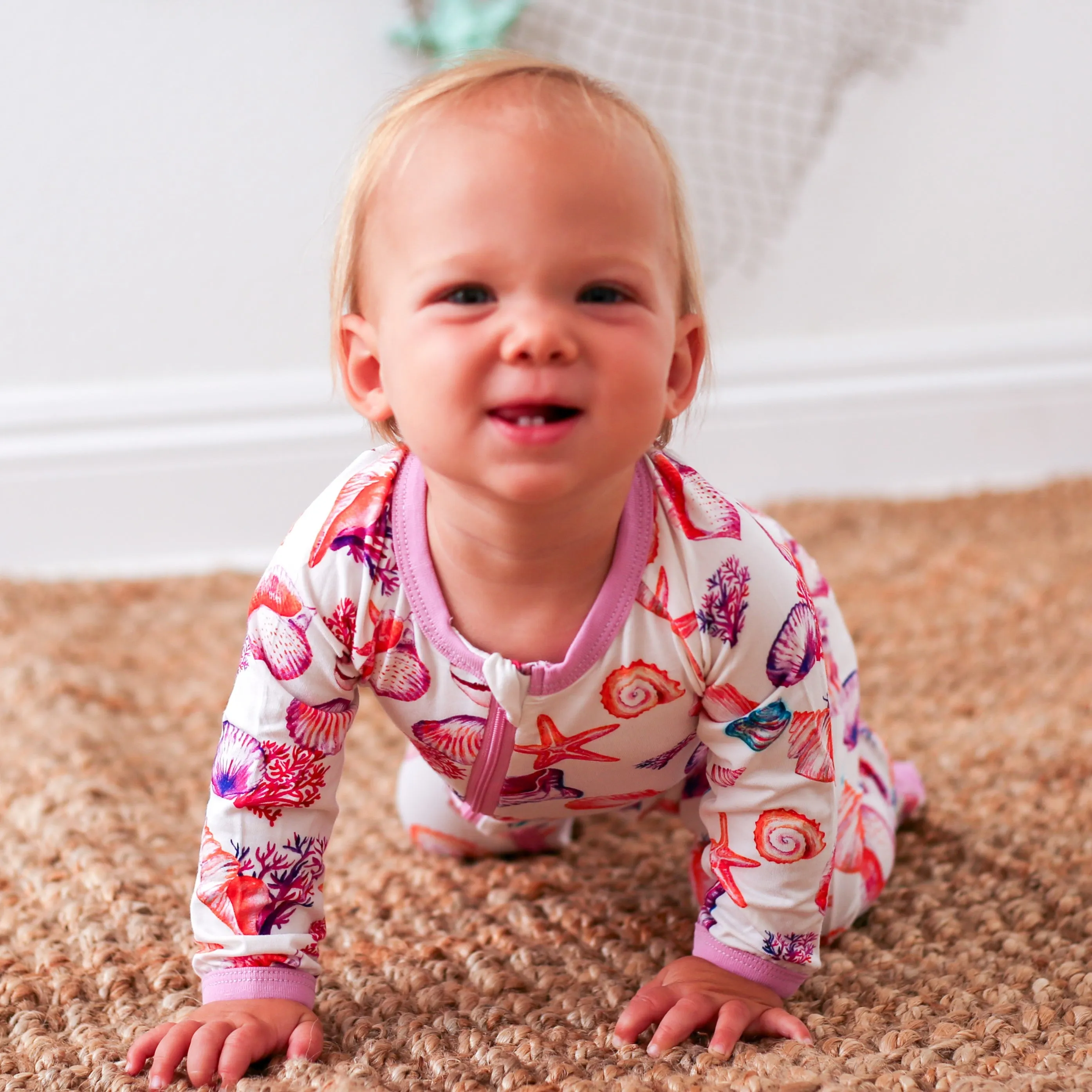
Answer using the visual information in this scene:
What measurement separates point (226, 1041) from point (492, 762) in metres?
0.20

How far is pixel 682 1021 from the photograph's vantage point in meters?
0.69

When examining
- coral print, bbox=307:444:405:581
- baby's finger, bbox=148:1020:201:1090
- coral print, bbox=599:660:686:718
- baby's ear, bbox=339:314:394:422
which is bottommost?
baby's finger, bbox=148:1020:201:1090

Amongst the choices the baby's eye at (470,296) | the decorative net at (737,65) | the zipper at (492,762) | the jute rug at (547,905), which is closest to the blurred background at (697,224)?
the decorative net at (737,65)

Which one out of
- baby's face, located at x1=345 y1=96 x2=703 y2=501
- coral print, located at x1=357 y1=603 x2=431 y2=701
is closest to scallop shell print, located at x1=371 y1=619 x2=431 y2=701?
coral print, located at x1=357 y1=603 x2=431 y2=701

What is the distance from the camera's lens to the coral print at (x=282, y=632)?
27.3 inches

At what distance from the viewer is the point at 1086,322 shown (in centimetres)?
179

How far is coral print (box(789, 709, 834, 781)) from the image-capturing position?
0.70m

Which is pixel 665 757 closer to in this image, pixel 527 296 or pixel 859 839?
pixel 859 839

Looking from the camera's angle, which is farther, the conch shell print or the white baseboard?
the white baseboard

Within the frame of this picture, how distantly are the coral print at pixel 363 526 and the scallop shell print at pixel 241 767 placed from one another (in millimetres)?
101

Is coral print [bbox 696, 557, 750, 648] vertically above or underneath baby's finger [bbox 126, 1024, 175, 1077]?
above

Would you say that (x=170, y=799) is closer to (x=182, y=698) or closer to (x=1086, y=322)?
(x=182, y=698)

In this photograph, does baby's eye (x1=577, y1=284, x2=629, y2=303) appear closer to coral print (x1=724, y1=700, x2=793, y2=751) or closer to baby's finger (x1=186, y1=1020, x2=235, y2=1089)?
coral print (x1=724, y1=700, x2=793, y2=751)

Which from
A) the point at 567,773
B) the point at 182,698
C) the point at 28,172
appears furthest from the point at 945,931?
the point at 28,172
